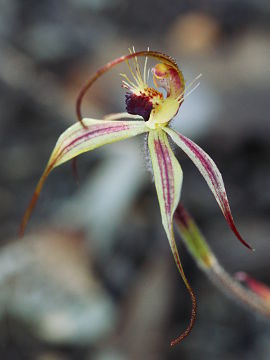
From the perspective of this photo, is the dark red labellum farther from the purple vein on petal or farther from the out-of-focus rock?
the out-of-focus rock

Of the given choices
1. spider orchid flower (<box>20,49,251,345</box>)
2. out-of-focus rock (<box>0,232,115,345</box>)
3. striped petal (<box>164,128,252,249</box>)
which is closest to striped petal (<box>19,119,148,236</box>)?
spider orchid flower (<box>20,49,251,345</box>)

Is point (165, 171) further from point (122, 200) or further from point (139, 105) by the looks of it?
point (122, 200)

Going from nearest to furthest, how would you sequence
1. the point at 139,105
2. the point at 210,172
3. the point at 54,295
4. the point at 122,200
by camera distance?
the point at 210,172 < the point at 139,105 < the point at 54,295 < the point at 122,200

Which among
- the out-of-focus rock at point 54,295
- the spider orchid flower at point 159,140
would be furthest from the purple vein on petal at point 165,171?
the out-of-focus rock at point 54,295

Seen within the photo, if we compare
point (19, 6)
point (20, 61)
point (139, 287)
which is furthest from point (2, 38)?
point (139, 287)

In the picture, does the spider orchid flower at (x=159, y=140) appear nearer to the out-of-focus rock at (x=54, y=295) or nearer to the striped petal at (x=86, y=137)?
the striped petal at (x=86, y=137)

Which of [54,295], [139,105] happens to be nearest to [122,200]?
[54,295]
